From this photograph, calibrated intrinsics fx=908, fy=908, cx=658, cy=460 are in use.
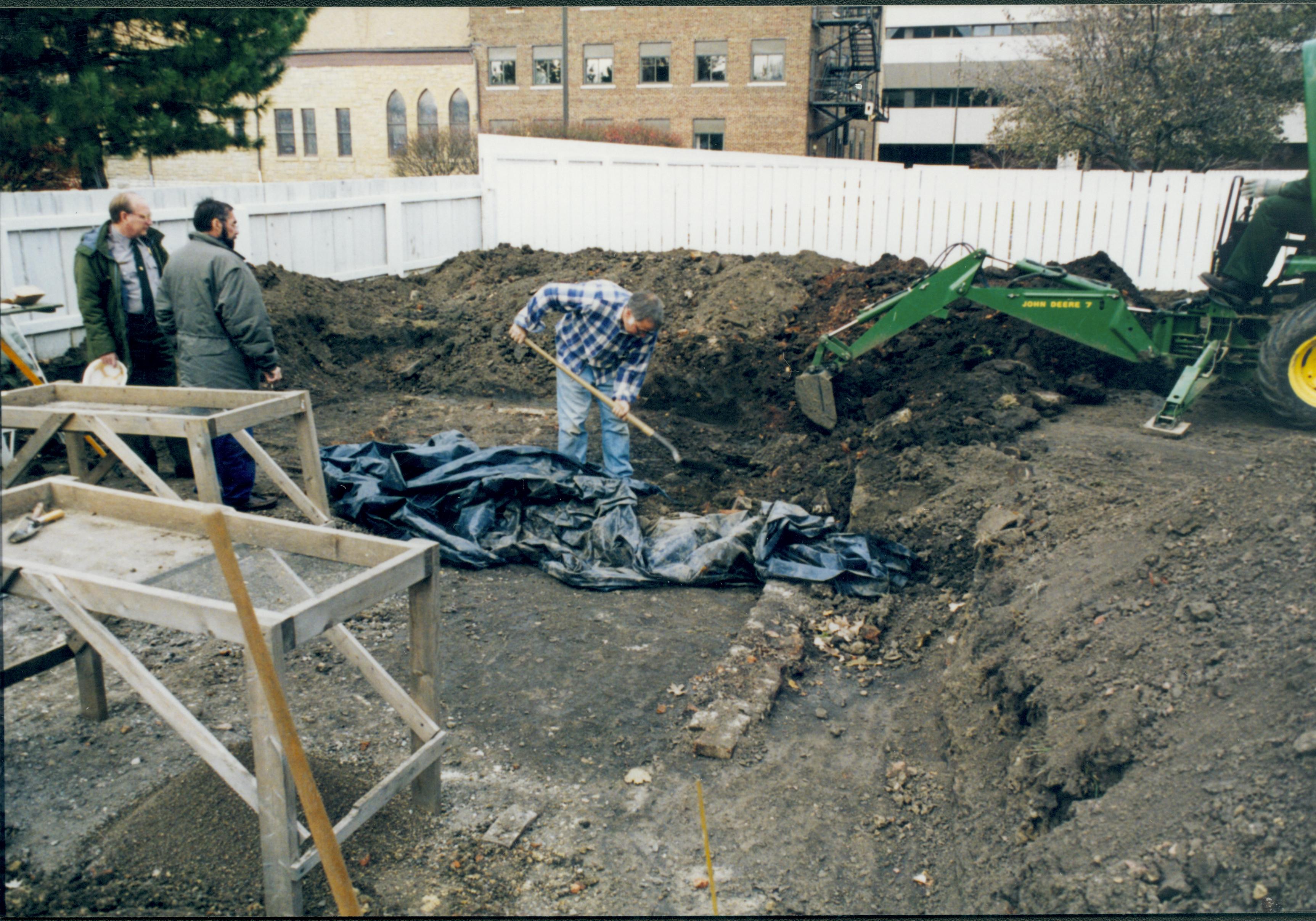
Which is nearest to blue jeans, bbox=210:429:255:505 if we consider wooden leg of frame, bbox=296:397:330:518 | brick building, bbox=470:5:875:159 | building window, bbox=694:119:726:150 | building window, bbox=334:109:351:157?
wooden leg of frame, bbox=296:397:330:518

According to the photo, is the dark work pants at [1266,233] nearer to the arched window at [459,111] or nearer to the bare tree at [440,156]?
the bare tree at [440,156]

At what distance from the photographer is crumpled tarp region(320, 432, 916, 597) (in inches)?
204

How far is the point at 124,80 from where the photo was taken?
35.8 feet

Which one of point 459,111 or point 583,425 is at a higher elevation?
point 459,111

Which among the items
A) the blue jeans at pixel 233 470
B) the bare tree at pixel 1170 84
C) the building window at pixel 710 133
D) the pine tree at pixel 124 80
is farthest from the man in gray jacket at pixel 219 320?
the building window at pixel 710 133

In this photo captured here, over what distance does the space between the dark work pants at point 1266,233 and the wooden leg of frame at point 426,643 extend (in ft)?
21.7

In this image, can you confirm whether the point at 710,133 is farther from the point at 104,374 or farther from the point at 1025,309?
the point at 104,374

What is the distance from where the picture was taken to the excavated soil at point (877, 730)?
9.02ft

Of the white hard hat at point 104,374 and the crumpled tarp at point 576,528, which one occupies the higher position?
the white hard hat at point 104,374

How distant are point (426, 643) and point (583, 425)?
348 cm

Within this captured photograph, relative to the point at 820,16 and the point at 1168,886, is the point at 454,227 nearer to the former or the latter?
the point at 1168,886

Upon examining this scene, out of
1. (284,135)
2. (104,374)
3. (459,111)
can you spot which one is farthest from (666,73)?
(104,374)

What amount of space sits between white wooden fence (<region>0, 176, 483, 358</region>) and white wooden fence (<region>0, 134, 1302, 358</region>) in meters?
0.02

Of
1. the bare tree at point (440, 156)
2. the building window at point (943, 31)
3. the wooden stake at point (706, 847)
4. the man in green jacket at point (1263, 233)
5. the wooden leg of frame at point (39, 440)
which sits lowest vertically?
the wooden stake at point (706, 847)
